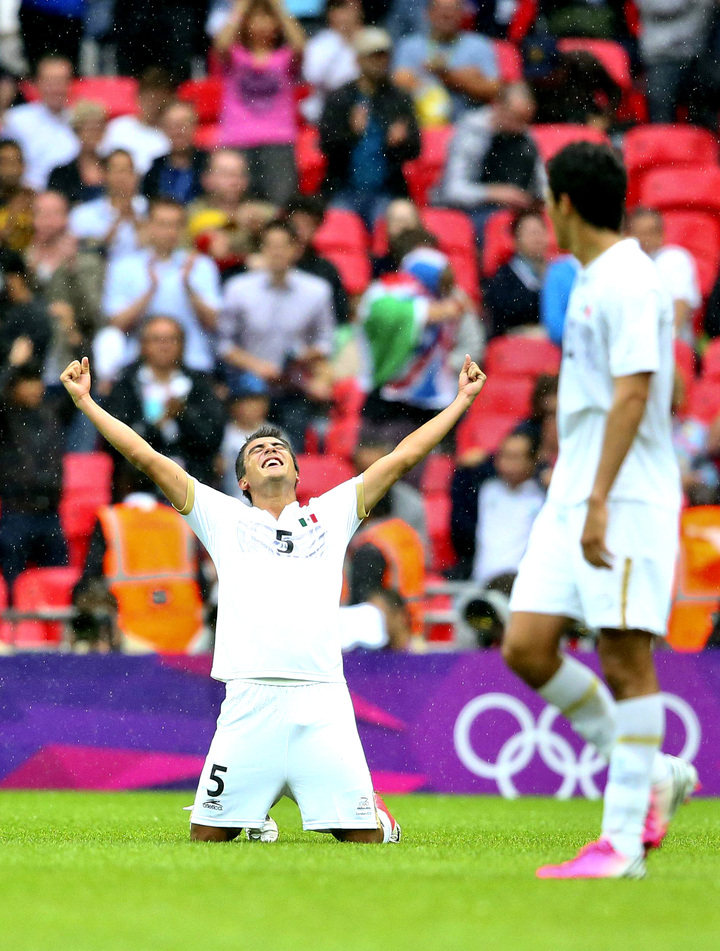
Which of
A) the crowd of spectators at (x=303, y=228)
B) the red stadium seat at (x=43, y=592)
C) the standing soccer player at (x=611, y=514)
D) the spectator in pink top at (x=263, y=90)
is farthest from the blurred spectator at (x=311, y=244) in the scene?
the standing soccer player at (x=611, y=514)

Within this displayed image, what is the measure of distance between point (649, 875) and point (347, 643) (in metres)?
5.74

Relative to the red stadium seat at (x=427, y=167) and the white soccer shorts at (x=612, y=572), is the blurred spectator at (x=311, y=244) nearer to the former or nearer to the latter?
the red stadium seat at (x=427, y=167)

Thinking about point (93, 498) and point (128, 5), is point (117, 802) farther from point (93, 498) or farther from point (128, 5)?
point (128, 5)

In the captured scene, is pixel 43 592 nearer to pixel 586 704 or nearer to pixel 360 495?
pixel 360 495

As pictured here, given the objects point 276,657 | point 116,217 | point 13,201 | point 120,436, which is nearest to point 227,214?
point 116,217

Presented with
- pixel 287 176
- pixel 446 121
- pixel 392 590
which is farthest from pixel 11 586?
pixel 446 121

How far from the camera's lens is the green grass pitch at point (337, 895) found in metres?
3.84

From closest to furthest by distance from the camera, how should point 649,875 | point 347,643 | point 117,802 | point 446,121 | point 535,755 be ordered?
point 649,875 → point 117,802 → point 535,755 → point 347,643 → point 446,121

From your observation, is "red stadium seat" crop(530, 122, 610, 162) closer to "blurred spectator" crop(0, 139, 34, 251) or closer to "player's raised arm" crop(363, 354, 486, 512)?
"blurred spectator" crop(0, 139, 34, 251)

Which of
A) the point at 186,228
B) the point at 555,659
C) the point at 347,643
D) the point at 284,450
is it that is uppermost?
the point at 186,228

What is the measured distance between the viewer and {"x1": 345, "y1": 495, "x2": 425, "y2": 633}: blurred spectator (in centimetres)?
1088

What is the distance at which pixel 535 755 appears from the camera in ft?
33.2

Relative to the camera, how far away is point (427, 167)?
50.4 ft

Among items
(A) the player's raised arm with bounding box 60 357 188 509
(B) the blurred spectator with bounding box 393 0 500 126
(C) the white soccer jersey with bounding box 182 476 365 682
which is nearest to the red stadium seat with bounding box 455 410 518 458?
(B) the blurred spectator with bounding box 393 0 500 126
